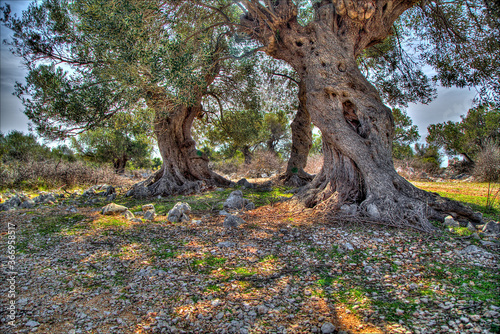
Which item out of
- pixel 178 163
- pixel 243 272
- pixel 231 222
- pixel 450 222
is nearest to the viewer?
pixel 243 272

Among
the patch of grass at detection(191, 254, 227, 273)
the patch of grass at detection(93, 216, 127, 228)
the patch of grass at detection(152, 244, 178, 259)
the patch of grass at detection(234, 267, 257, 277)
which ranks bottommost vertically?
the patch of grass at detection(234, 267, 257, 277)

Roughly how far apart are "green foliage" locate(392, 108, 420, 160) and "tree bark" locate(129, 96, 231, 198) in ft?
46.1

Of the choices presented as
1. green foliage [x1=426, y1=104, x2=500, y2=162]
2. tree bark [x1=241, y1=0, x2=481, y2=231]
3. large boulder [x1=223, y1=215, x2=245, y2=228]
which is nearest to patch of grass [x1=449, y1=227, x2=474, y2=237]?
tree bark [x1=241, y1=0, x2=481, y2=231]

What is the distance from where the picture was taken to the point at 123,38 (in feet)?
18.0

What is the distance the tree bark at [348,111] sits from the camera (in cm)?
482

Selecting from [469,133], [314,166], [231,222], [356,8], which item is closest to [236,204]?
[231,222]

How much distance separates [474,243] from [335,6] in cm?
566

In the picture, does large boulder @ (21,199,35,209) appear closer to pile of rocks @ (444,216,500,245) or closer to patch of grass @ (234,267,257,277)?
patch of grass @ (234,267,257,277)

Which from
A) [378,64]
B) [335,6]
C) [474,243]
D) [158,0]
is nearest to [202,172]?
[158,0]

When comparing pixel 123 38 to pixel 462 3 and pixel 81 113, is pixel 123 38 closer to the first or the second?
pixel 81 113

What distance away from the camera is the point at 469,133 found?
17.3 metres

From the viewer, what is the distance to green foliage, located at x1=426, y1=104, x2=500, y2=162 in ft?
53.2

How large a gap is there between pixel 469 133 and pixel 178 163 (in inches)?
714

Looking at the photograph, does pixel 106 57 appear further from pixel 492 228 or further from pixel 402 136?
pixel 402 136
